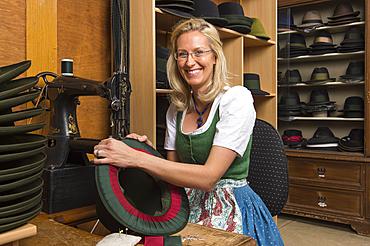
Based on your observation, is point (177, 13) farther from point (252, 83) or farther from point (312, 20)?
point (312, 20)

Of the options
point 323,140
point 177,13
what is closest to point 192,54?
point 177,13

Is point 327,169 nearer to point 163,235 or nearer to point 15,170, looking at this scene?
point 163,235

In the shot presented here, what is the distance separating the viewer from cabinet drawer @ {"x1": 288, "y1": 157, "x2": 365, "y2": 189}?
3.20 meters

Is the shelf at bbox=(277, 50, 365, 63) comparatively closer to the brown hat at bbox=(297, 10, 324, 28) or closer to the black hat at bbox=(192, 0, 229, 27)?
the brown hat at bbox=(297, 10, 324, 28)

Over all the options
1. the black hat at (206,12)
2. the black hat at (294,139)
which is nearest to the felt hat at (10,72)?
the black hat at (206,12)

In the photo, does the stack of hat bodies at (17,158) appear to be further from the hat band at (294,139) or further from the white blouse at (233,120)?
the hat band at (294,139)

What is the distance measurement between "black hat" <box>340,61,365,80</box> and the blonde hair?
2.23 m

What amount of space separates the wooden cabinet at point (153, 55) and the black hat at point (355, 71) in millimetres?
891

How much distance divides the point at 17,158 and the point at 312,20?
3556 mm

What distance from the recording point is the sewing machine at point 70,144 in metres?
1.19

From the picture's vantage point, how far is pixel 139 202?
1.06 m

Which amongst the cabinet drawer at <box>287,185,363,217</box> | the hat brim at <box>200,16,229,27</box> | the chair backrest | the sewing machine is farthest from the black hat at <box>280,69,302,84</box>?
the sewing machine

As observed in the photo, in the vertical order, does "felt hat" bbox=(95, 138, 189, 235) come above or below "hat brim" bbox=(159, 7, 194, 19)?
below

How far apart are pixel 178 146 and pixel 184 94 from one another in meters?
0.24
